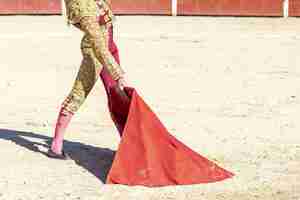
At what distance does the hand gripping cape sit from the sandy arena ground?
0.33 feet

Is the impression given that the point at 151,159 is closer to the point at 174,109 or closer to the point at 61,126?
the point at 61,126

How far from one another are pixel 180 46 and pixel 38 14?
8312mm

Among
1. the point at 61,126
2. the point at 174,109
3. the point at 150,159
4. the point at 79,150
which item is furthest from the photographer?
the point at 174,109

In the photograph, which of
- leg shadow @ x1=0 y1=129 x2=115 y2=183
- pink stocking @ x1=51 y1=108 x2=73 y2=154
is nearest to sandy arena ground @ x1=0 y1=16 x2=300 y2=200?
leg shadow @ x1=0 y1=129 x2=115 y2=183

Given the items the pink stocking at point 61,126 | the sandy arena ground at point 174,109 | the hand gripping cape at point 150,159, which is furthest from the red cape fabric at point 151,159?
the pink stocking at point 61,126

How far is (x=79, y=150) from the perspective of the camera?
6750 millimetres

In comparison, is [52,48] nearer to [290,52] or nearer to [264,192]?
[290,52]

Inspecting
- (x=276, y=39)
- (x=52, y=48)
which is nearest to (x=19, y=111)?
(x=52, y=48)

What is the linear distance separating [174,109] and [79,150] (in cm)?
220

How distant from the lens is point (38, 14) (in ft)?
74.5

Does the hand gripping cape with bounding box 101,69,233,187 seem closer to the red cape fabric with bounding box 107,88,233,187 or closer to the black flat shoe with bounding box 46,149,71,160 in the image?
the red cape fabric with bounding box 107,88,233,187

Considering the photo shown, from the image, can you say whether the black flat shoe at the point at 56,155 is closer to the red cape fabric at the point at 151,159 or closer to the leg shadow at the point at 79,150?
the leg shadow at the point at 79,150

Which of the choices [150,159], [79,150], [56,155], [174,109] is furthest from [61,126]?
[174,109]

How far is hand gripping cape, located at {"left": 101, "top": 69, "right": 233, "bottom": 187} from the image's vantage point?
18.9 ft
